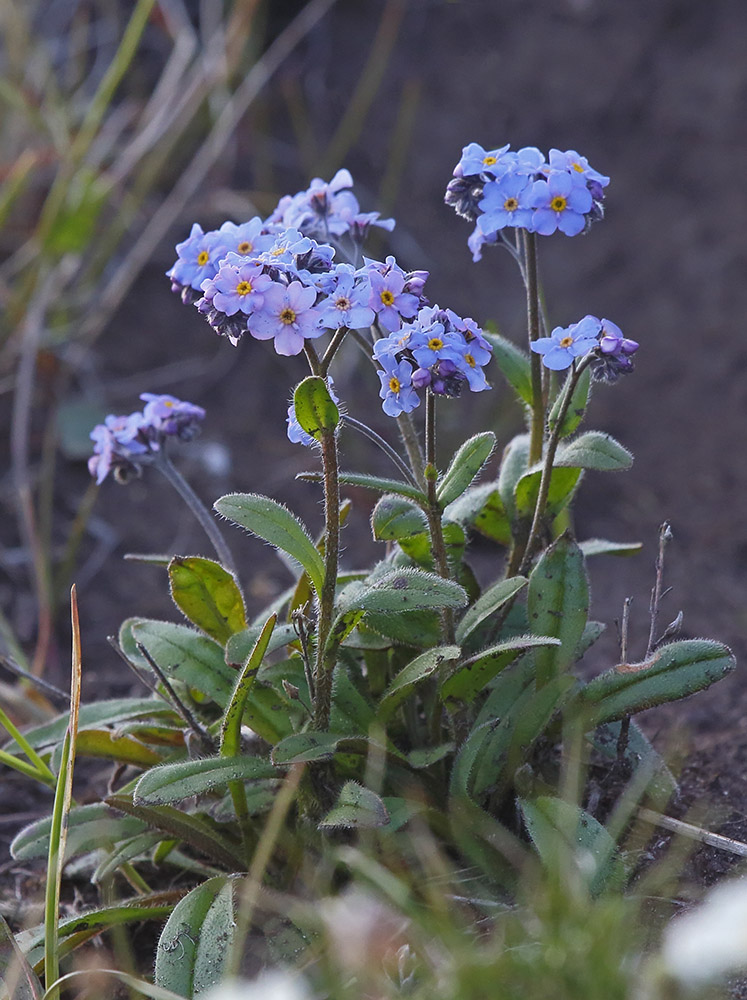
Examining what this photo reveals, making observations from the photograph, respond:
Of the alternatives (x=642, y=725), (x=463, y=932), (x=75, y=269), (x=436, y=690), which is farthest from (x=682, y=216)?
(x=463, y=932)

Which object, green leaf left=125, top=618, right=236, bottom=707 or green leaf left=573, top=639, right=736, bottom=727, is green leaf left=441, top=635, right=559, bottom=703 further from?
green leaf left=125, top=618, right=236, bottom=707

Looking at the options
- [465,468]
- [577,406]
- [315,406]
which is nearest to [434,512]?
[465,468]

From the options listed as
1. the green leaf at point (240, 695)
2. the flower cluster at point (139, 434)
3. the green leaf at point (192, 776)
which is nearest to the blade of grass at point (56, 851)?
the green leaf at point (192, 776)

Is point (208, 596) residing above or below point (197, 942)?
above

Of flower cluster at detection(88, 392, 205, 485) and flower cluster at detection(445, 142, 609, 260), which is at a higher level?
flower cluster at detection(445, 142, 609, 260)

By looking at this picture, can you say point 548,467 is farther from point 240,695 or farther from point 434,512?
point 240,695

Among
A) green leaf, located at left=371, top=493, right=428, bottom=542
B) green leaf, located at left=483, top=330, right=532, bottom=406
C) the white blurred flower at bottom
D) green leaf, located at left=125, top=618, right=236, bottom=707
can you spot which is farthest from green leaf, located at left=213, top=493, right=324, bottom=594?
the white blurred flower at bottom

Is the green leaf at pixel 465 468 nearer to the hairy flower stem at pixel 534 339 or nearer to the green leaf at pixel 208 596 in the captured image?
the hairy flower stem at pixel 534 339
